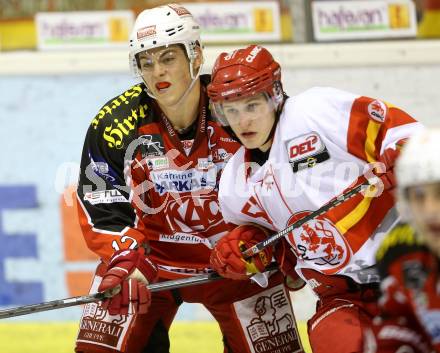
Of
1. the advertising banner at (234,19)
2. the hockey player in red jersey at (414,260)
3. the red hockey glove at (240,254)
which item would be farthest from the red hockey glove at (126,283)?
the advertising banner at (234,19)

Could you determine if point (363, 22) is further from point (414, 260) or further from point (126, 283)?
point (414, 260)

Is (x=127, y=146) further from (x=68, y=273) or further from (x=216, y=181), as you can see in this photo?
(x=68, y=273)

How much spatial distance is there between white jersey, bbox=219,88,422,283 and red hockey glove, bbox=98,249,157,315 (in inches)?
19.1

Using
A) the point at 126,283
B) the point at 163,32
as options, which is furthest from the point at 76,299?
the point at 163,32

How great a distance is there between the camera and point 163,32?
3.79 m

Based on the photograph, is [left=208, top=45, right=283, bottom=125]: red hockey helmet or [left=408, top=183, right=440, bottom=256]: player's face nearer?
[left=408, top=183, right=440, bottom=256]: player's face

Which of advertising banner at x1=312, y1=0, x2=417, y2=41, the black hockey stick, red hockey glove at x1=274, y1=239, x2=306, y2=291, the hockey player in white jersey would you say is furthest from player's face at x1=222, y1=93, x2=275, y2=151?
advertising banner at x1=312, y1=0, x2=417, y2=41

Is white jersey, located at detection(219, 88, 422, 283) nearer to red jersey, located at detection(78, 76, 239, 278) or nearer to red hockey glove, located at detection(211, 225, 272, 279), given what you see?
red hockey glove, located at detection(211, 225, 272, 279)

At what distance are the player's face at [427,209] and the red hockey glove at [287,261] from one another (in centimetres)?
138

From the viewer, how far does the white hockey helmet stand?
3.77 m

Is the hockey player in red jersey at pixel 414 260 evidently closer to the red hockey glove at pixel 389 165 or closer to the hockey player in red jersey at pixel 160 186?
the red hockey glove at pixel 389 165

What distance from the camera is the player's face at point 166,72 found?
3.74 meters

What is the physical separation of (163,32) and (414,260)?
1.66m

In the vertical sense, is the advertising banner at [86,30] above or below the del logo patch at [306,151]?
below
